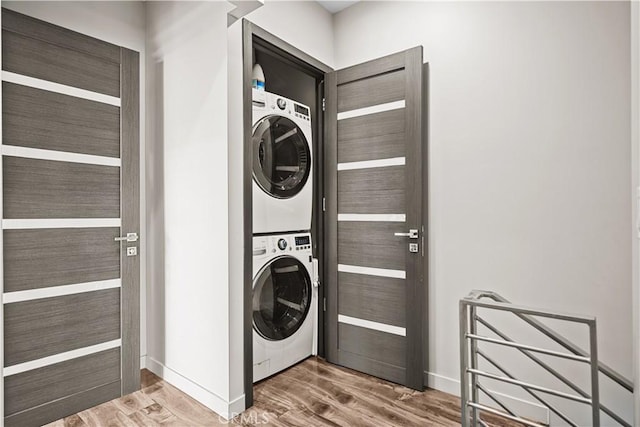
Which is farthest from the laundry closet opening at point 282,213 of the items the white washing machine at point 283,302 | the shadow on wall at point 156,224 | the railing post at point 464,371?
the railing post at point 464,371

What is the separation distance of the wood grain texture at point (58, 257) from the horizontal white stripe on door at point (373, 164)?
5.19ft

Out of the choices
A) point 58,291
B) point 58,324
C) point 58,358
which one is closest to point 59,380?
point 58,358

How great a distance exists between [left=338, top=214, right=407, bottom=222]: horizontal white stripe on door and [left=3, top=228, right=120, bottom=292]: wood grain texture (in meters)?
1.53

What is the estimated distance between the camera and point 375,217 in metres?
2.55

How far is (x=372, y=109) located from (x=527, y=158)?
1.04 metres

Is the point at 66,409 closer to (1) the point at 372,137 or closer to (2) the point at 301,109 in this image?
(2) the point at 301,109

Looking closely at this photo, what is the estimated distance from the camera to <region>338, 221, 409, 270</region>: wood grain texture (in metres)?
2.45

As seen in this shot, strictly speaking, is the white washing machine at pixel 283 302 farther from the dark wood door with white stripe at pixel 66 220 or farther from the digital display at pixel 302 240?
the dark wood door with white stripe at pixel 66 220

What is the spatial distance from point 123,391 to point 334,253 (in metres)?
1.64

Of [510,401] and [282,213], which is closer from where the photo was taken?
[510,401]

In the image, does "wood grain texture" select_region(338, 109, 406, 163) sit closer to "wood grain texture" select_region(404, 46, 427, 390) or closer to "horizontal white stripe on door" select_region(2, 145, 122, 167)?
"wood grain texture" select_region(404, 46, 427, 390)

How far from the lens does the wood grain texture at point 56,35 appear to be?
1891mm

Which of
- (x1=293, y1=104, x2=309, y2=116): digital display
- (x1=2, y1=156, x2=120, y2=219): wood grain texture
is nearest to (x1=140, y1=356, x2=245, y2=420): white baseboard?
(x1=2, y1=156, x2=120, y2=219): wood grain texture

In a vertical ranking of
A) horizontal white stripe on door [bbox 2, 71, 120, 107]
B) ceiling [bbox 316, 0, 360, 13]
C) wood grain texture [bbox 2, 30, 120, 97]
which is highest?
ceiling [bbox 316, 0, 360, 13]
